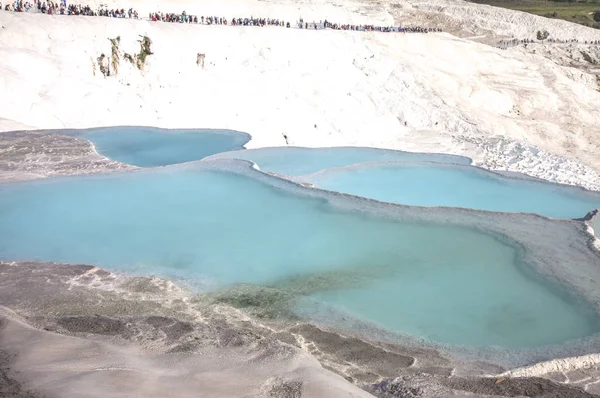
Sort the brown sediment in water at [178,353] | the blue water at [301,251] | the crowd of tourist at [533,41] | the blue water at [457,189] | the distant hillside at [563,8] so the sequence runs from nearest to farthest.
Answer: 1. the brown sediment in water at [178,353]
2. the blue water at [301,251]
3. the blue water at [457,189]
4. the crowd of tourist at [533,41]
5. the distant hillside at [563,8]

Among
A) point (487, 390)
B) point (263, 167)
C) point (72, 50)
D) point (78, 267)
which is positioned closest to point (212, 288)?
point (78, 267)

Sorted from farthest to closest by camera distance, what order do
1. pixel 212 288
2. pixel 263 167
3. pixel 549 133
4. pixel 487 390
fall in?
pixel 549 133 < pixel 263 167 < pixel 212 288 < pixel 487 390

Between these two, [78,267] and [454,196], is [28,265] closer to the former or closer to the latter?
[78,267]

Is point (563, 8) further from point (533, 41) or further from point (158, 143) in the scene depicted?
point (158, 143)

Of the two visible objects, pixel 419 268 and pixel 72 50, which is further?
pixel 72 50

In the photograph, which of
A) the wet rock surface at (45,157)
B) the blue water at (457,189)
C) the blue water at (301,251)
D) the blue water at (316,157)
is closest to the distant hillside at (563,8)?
the blue water at (316,157)

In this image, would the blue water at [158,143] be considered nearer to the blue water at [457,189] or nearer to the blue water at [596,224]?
the blue water at [457,189]

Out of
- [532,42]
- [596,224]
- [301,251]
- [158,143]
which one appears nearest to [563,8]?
[532,42]

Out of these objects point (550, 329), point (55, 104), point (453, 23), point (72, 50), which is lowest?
point (550, 329)
